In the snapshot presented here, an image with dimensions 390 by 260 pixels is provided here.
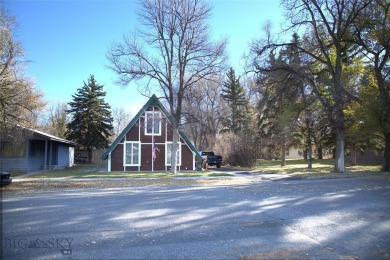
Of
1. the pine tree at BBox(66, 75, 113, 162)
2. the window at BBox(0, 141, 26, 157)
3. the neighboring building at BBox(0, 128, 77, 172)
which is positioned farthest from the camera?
the pine tree at BBox(66, 75, 113, 162)

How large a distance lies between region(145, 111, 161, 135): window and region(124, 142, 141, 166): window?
1562 millimetres

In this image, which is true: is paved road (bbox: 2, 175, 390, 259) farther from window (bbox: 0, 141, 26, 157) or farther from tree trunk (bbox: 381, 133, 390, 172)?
window (bbox: 0, 141, 26, 157)

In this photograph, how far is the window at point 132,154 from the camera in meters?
29.4

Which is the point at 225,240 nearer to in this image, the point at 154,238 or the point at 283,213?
the point at 154,238

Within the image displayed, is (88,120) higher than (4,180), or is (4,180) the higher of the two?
(88,120)

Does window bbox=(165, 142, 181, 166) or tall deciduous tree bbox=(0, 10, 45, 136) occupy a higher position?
tall deciduous tree bbox=(0, 10, 45, 136)

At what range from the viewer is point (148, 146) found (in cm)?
3014

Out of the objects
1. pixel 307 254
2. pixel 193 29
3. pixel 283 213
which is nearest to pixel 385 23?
pixel 193 29

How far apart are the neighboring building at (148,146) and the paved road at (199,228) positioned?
1763 centimetres

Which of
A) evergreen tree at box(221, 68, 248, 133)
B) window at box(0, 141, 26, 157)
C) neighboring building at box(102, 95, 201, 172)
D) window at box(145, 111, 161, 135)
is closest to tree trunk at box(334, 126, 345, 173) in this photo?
neighboring building at box(102, 95, 201, 172)

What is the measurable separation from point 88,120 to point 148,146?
21.4 metres

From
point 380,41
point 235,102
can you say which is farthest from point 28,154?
point 235,102

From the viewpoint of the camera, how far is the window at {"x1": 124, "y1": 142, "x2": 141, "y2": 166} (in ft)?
96.6

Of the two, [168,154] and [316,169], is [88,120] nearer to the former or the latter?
[168,154]
